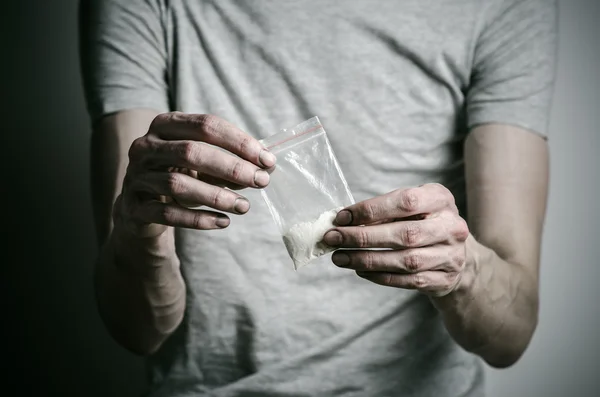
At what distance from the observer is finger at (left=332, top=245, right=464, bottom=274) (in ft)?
1.77

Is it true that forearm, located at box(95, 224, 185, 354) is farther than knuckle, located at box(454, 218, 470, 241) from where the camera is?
Yes

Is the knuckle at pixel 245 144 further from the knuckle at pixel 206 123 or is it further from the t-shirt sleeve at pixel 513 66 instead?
the t-shirt sleeve at pixel 513 66

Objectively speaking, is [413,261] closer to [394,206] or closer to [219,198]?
[394,206]

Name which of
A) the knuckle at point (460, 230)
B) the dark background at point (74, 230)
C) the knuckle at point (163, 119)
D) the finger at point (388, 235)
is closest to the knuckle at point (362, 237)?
the finger at point (388, 235)

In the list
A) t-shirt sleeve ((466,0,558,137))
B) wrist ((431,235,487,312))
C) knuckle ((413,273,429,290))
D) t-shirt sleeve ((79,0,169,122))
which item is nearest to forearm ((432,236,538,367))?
wrist ((431,235,487,312))

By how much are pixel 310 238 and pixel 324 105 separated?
0.35 meters

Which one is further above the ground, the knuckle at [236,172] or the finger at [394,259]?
the knuckle at [236,172]

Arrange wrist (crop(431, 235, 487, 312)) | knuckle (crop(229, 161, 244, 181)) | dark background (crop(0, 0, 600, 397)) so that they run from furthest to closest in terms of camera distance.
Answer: dark background (crop(0, 0, 600, 397))
wrist (crop(431, 235, 487, 312))
knuckle (crop(229, 161, 244, 181))

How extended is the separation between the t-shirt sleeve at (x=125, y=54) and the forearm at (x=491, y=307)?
0.54 meters

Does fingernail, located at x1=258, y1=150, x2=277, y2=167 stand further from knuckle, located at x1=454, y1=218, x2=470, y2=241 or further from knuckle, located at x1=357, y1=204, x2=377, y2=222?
knuckle, located at x1=454, y1=218, x2=470, y2=241

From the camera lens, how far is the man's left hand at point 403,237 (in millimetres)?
523

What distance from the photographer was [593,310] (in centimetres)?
109

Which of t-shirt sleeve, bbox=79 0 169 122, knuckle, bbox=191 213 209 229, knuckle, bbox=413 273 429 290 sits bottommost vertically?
knuckle, bbox=413 273 429 290

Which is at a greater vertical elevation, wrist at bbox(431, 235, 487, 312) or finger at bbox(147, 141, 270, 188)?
finger at bbox(147, 141, 270, 188)
